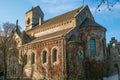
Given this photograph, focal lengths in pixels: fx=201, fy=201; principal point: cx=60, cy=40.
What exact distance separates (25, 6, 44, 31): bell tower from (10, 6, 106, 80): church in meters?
9.71

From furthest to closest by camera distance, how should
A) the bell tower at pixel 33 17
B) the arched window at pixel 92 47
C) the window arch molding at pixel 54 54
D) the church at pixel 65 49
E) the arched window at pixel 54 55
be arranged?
the bell tower at pixel 33 17 < the arched window at pixel 54 55 < the window arch molding at pixel 54 54 < the arched window at pixel 92 47 < the church at pixel 65 49

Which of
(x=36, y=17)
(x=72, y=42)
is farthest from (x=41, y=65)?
(x=36, y=17)

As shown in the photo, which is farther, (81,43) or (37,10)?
(37,10)

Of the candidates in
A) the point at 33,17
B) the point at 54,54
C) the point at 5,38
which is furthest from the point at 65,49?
the point at 33,17

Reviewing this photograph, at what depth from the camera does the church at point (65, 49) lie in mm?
32656

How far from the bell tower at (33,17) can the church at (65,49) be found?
9711 millimetres

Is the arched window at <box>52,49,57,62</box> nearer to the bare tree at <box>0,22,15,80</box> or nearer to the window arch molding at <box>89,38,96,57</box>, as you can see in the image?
the window arch molding at <box>89,38,96,57</box>

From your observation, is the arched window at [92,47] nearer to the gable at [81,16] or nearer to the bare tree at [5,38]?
the gable at [81,16]

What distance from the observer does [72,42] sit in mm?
32719

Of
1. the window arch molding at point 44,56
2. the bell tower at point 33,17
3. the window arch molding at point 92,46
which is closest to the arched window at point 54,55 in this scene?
the window arch molding at point 44,56

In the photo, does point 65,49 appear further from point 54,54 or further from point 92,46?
point 92,46

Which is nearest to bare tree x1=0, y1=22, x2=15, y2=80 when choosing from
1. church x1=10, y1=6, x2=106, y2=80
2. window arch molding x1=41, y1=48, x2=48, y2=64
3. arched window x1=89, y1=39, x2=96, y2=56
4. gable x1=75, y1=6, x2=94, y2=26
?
church x1=10, y1=6, x2=106, y2=80

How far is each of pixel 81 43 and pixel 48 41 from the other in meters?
5.97

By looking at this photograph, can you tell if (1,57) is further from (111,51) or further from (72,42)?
(111,51)
